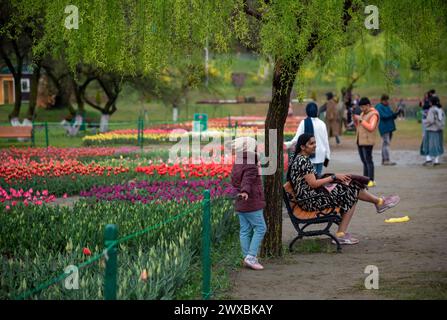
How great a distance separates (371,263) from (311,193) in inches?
52.1

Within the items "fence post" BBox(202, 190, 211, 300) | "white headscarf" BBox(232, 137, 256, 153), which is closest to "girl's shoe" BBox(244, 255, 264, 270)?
"white headscarf" BBox(232, 137, 256, 153)

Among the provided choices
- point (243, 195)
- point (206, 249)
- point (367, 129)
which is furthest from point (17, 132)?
point (206, 249)

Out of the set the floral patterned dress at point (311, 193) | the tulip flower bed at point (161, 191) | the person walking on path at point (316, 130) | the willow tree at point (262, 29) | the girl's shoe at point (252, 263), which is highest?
the willow tree at point (262, 29)

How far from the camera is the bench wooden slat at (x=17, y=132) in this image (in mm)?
29266

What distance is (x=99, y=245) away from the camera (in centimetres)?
898

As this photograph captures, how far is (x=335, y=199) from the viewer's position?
10.4 metres

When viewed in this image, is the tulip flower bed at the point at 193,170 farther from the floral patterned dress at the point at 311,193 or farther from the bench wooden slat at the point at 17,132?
the bench wooden slat at the point at 17,132

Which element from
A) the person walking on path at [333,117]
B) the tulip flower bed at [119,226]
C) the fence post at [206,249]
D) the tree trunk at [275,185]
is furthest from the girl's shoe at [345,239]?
the person walking on path at [333,117]

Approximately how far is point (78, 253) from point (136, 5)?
2.94 metres

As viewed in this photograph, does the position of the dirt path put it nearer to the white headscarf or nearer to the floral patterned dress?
the floral patterned dress

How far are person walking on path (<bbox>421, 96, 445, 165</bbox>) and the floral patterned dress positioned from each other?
11513 mm

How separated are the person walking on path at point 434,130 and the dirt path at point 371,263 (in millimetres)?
6796
